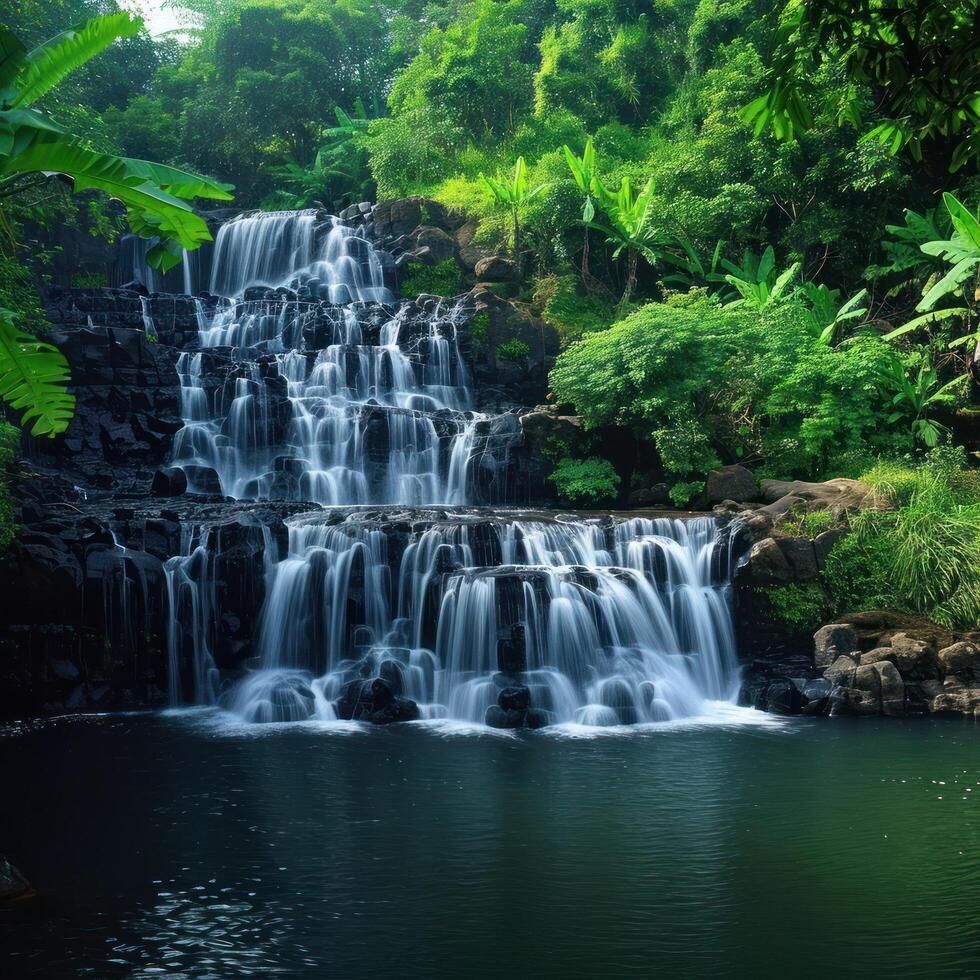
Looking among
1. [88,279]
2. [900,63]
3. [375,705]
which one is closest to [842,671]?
[375,705]

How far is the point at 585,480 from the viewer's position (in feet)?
64.4

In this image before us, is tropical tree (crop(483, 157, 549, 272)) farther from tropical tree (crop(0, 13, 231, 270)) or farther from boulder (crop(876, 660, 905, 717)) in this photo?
tropical tree (crop(0, 13, 231, 270))

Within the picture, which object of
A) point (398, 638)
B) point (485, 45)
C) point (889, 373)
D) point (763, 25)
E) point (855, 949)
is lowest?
point (855, 949)

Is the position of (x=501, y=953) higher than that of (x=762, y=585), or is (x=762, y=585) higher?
(x=762, y=585)

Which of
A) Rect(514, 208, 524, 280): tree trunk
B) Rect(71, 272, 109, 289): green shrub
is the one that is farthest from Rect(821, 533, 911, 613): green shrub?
Rect(71, 272, 109, 289): green shrub

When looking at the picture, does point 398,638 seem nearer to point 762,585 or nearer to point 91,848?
point 762,585

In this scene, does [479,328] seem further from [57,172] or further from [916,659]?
[57,172]

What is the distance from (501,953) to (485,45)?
3055cm

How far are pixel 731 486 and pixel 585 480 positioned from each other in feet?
9.42

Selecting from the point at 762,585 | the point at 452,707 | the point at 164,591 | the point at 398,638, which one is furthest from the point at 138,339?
the point at 762,585

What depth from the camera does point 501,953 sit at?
246 inches

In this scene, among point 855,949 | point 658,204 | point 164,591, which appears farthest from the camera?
point 658,204

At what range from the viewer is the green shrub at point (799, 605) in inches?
585

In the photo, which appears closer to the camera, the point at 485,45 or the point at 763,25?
the point at 763,25
